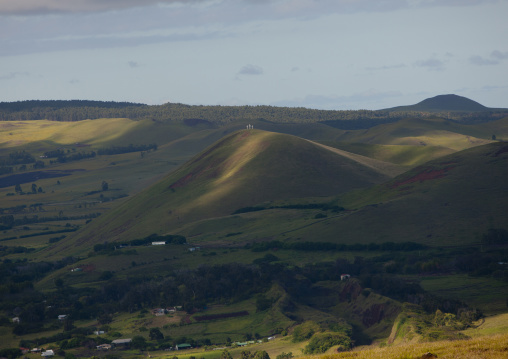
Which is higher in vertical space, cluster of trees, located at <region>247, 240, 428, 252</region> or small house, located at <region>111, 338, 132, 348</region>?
cluster of trees, located at <region>247, 240, 428, 252</region>

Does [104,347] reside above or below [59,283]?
below

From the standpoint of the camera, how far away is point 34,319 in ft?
473

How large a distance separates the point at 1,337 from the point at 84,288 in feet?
122

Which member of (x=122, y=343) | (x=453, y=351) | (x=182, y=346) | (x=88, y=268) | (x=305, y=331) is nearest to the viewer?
(x=453, y=351)

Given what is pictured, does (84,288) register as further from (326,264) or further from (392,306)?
(392,306)

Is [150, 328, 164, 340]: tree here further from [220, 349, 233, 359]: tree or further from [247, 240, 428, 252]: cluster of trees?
[247, 240, 428, 252]: cluster of trees

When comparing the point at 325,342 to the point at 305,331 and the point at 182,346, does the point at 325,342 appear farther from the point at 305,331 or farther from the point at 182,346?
the point at 182,346

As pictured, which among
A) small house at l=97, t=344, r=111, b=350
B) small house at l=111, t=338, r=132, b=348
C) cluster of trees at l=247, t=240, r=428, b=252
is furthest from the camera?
cluster of trees at l=247, t=240, r=428, b=252

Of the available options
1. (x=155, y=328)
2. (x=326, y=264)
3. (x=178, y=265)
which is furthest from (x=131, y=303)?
(x=326, y=264)

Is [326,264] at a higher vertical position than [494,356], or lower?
lower

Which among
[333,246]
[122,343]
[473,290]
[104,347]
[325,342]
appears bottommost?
[104,347]

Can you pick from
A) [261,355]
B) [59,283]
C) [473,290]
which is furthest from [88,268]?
[473,290]

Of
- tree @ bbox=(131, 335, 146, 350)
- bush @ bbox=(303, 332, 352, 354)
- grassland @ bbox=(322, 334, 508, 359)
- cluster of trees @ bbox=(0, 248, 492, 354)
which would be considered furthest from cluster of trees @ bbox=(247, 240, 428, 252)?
grassland @ bbox=(322, 334, 508, 359)

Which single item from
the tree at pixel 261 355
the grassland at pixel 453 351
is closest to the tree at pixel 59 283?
the tree at pixel 261 355
